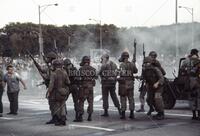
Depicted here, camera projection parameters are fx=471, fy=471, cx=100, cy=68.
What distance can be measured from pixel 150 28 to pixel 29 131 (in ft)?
45.3

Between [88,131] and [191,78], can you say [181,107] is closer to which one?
[191,78]

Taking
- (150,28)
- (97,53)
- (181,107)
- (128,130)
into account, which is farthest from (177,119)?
(97,53)

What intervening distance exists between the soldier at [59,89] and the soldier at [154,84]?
7.25ft

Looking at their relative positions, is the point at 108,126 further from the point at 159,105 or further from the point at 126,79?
the point at 126,79

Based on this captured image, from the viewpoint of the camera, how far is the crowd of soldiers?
11.4 m

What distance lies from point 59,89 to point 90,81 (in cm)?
115

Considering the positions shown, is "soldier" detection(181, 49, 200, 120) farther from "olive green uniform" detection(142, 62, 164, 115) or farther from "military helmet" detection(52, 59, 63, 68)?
"military helmet" detection(52, 59, 63, 68)

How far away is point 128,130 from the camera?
10297 mm

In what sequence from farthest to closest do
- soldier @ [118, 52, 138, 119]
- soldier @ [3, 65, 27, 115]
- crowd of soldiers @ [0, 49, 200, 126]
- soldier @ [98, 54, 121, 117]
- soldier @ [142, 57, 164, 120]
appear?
soldier @ [3, 65, 27, 115] < soldier @ [98, 54, 121, 117] < soldier @ [118, 52, 138, 119] < soldier @ [142, 57, 164, 120] < crowd of soldiers @ [0, 49, 200, 126]

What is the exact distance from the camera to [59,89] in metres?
11.4

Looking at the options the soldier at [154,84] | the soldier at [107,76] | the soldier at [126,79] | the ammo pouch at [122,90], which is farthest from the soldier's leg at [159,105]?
the soldier at [107,76]

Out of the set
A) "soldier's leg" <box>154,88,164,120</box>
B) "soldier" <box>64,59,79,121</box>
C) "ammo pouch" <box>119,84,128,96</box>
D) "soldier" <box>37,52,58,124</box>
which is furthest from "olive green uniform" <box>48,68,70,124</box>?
"soldier's leg" <box>154,88,164,120</box>

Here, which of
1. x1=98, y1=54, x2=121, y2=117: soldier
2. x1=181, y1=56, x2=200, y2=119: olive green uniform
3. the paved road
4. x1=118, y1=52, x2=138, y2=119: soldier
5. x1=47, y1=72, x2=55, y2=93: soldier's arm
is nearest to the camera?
the paved road

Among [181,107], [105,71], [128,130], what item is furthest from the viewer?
[181,107]
